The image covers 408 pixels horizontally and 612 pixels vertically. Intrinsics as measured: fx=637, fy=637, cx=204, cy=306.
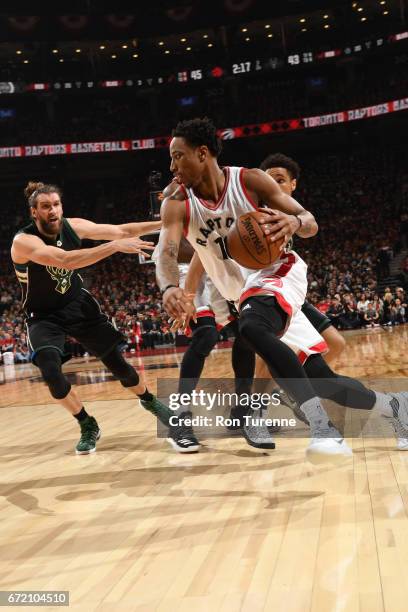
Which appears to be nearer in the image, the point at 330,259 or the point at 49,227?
the point at 49,227

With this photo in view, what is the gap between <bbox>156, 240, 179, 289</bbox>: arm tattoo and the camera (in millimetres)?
3037

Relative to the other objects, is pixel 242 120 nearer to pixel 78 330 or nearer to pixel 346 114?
pixel 346 114

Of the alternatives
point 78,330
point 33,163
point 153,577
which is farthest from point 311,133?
point 153,577

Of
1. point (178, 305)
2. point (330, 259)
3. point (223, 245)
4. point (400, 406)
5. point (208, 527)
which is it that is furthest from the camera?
point (330, 259)

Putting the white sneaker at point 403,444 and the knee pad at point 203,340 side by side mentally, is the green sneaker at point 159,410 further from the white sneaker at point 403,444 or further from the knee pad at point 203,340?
the white sneaker at point 403,444

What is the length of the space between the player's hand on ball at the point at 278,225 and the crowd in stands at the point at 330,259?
572 inches

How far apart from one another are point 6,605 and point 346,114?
2508 centimetres

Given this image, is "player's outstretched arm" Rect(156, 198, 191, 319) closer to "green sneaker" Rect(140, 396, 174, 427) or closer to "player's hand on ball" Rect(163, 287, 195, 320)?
"player's hand on ball" Rect(163, 287, 195, 320)

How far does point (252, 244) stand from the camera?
2.93m

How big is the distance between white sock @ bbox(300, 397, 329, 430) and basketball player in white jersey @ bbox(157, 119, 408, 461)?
303 mm

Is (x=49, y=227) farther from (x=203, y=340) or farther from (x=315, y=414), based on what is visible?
(x=315, y=414)

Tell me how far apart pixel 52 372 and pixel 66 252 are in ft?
2.53

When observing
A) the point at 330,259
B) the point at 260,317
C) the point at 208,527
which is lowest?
the point at 208,527

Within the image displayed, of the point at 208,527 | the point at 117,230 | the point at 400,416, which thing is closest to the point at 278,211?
the point at 400,416
